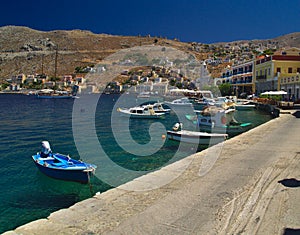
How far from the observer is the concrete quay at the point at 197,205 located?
518 centimetres

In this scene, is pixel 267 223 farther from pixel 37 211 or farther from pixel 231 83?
pixel 231 83

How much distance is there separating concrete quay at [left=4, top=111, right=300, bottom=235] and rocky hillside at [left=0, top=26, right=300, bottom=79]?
12765cm

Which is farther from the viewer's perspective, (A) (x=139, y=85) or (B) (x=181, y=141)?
(A) (x=139, y=85)

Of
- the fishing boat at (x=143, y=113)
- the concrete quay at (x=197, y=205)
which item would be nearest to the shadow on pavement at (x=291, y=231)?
the concrete quay at (x=197, y=205)

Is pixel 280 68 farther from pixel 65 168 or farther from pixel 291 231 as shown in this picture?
pixel 291 231

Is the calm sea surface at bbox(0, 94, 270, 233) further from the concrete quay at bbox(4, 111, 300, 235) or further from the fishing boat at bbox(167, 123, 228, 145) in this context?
the concrete quay at bbox(4, 111, 300, 235)

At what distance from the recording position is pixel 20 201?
9.10 meters

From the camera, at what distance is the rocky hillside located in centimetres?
14025

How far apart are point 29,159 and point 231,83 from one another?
61461mm

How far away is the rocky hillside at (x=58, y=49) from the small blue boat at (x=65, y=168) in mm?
124140

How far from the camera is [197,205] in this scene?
6.09 m

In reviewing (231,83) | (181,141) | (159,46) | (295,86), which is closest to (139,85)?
(159,46)

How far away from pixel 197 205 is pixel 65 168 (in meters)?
5.50

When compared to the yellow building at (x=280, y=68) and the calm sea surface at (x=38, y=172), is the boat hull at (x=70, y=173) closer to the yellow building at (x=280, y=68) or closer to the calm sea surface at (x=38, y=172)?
the calm sea surface at (x=38, y=172)
